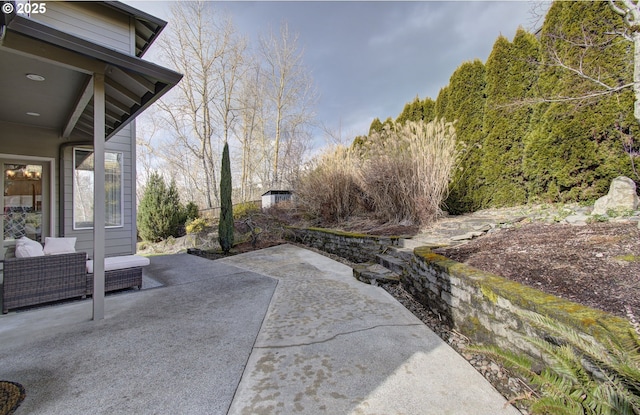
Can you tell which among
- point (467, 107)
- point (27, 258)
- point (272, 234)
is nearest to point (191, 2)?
point (272, 234)

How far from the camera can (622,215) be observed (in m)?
3.21

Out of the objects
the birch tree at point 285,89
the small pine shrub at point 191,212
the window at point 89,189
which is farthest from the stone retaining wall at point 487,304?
the birch tree at point 285,89

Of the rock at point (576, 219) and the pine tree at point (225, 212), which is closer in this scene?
the rock at point (576, 219)

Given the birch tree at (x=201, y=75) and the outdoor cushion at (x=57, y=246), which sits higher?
the birch tree at (x=201, y=75)

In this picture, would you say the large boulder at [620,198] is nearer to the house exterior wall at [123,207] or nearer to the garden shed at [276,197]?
the house exterior wall at [123,207]

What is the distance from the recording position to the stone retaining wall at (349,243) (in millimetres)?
5059

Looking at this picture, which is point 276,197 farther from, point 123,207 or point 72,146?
point 72,146

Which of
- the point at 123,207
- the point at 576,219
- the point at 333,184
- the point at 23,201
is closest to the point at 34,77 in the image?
the point at 123,207

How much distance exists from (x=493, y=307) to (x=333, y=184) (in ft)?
17.5

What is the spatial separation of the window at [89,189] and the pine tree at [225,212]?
213cm

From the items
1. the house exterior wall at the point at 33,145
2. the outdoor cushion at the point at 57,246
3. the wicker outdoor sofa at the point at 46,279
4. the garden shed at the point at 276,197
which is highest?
the house exterior wall at the point at 33,145

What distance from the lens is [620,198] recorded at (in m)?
3.80

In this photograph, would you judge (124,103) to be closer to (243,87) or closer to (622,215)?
(622,215)

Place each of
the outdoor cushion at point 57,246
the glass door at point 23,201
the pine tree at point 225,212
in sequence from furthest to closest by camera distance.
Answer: the pine tree at point 225,212 → the glass door at point 23,201 → the outdoor cushion at point 57,246
